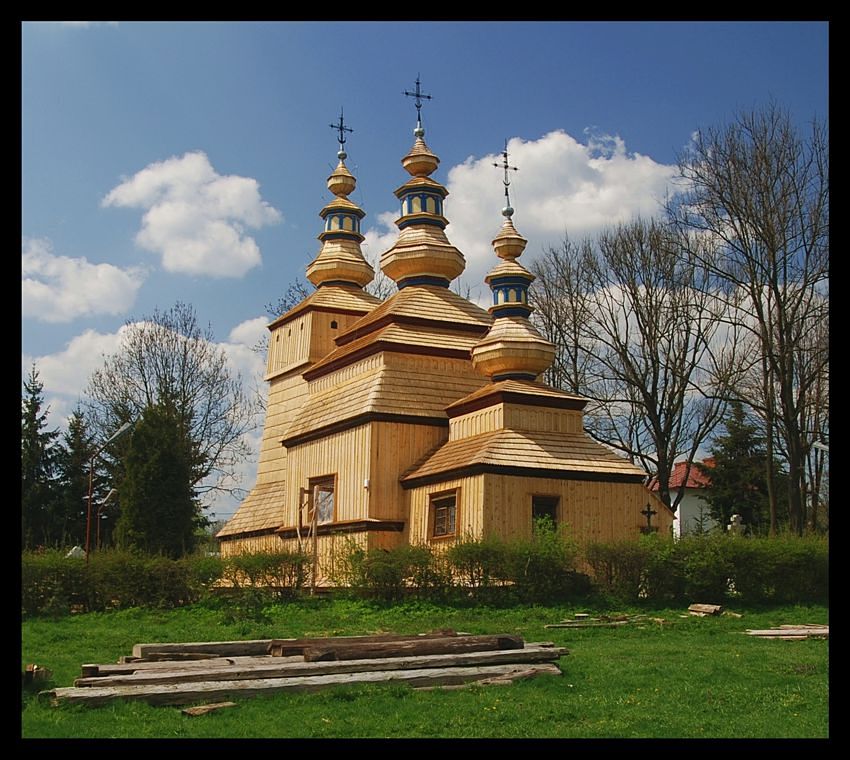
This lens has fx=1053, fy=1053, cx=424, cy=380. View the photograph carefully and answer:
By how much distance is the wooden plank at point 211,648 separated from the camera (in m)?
12.3

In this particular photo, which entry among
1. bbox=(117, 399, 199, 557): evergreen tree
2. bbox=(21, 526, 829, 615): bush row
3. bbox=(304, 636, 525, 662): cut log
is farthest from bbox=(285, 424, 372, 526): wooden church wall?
bbox=(304, 636, 525, 662): cut log

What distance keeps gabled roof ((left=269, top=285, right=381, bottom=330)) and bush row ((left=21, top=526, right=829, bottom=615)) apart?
1596cm

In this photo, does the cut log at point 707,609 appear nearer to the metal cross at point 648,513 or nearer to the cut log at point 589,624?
the cut log at point 589,624

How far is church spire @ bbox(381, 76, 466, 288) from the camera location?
3219 cm

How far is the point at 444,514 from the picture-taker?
25.1 m

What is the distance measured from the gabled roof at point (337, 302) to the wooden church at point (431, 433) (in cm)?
115

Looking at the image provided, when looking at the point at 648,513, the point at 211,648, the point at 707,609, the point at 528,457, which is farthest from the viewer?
the point at 648,513

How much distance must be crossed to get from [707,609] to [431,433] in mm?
9878

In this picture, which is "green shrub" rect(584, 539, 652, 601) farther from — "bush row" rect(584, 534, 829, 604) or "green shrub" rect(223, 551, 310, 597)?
"green shrub" rect(223, 551, 310, 597)

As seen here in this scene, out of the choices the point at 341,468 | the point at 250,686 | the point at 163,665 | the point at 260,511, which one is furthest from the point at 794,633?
the point at 260,511

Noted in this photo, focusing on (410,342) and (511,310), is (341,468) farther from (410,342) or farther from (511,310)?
(511,310)

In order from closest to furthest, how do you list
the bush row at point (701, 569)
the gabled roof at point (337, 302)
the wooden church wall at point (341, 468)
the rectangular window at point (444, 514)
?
the bush row at point (701, 569)
the rectangular window at point (444, 514)
the wooden church wall at point (341, 468)
the gabled roof at point (337, 302)

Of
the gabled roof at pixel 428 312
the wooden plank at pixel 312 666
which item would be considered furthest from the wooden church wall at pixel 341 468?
the wooden plank at pixel 312 666

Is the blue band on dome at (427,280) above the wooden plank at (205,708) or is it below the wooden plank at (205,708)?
above
